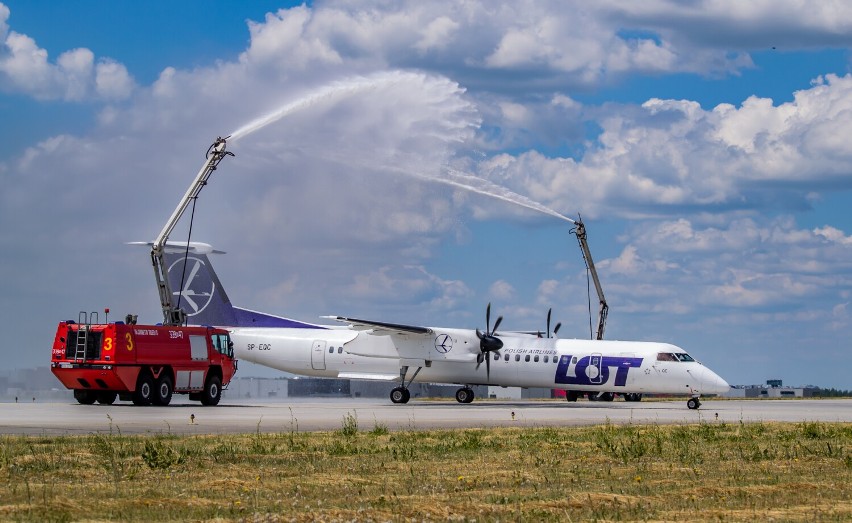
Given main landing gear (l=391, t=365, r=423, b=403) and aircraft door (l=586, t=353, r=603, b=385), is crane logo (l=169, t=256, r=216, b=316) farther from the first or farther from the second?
aircraft door (l=586, t=353, r=603, b=385)

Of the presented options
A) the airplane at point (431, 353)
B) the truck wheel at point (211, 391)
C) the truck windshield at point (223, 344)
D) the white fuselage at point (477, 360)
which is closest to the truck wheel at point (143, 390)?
the truck wheel at point (211, 391)

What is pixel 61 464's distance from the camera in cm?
1834

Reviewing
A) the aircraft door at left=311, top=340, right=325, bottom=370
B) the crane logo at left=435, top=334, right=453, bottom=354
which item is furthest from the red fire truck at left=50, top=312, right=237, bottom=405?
the crane logo at left=435, top=334, right=453, bottom=354

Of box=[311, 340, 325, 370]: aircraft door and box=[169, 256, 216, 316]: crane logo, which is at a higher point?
box=[169, 256, 216, 316]: crane logo

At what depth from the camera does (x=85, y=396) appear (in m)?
43.7

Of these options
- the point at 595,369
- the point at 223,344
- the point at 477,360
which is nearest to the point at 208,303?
the point at 223,344

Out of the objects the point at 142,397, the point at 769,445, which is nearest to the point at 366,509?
the point at 769,445

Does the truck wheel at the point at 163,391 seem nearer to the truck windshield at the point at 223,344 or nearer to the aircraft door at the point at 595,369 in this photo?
the truck windshield at the point at 223,344

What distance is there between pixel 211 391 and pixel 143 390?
183 inches

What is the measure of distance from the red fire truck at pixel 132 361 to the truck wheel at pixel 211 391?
0.14 metres

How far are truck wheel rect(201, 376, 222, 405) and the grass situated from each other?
67.4 feet

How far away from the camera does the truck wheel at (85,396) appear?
4353cm

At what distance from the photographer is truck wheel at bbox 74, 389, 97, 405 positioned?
43.5 metres

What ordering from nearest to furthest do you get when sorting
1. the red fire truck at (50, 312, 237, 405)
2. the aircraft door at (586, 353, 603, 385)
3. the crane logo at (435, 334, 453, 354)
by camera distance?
the red fire truck at (50, 312, 237, 405) < the aircraft door at (586, 353, 603, 385) < the crane logo at (435, 334, 453, 354)
